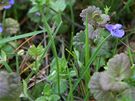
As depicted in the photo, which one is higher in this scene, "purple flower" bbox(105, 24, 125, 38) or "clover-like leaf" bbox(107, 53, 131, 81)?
"purple flower" bbox(105, 24, 125, 38)

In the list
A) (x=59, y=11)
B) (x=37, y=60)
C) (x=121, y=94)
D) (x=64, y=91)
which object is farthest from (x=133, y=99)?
(x=59, y=11)

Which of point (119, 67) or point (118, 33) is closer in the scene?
point (119, 67)

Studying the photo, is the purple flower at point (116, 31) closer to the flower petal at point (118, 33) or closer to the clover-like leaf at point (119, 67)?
the flower petal at point (118, 33)

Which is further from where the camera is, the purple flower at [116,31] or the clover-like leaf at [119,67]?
the purple flower at [116,31]

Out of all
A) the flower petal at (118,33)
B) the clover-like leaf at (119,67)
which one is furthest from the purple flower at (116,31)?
the clover-like leaf at (119,67)

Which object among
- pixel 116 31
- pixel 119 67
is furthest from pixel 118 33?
pixel 119 67

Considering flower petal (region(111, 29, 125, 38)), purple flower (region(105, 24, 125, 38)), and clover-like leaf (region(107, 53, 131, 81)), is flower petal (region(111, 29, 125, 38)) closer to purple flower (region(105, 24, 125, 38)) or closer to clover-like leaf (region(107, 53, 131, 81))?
purple flower (region(105, 24, 125, 38))

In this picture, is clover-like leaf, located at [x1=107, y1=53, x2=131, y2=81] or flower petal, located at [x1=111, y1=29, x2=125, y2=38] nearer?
clover-like leaf, located at [x1=107, y1=53, x2=131, y2=81]

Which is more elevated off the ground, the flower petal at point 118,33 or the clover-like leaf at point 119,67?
the flower petal at point 118,33

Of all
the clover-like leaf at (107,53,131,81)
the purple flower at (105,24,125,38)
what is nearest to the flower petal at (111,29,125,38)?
the purple flower at (105,24,125,38)

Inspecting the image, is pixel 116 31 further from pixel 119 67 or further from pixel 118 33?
pixel 119 67
